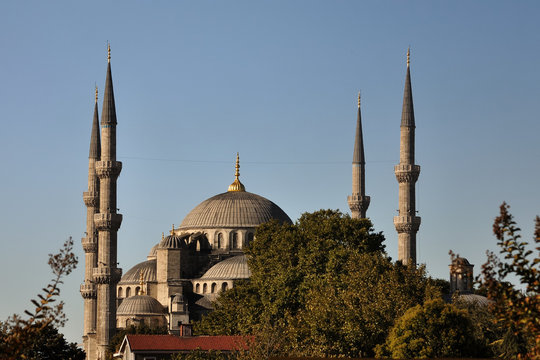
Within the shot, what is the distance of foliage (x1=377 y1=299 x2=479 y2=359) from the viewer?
38406mm

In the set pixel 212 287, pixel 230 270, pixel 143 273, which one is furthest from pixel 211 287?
pixel 143 273

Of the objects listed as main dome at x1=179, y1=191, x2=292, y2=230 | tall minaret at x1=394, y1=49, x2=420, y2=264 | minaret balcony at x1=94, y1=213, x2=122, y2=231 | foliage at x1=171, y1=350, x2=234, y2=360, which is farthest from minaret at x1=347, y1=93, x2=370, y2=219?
foliage at x1=171, y1=350, x2=234, y2=360

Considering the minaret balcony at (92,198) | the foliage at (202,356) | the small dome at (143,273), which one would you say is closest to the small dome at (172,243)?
the small dome at (143,273)

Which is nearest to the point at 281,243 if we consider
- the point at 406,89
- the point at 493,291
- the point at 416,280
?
the point at 416,280

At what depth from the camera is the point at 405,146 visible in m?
72.6

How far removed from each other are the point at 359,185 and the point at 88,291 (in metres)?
20.2

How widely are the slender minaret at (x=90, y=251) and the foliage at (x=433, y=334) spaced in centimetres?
4138

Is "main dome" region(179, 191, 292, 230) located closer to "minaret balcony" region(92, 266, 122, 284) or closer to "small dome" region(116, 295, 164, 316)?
"small dome" region(116, 295, 164, 316)

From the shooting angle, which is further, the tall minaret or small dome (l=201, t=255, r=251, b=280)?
small dome (l=201, t=255, r=251, b=280)

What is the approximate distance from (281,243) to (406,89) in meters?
20.4

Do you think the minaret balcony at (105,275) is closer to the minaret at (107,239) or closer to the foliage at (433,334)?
the minaret at (107,239)

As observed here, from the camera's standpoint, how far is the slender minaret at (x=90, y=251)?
7956cm

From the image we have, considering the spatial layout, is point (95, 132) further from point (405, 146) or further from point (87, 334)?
point (405, 146)

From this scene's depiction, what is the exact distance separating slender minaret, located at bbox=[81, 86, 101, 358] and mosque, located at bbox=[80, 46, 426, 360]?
7 cm
